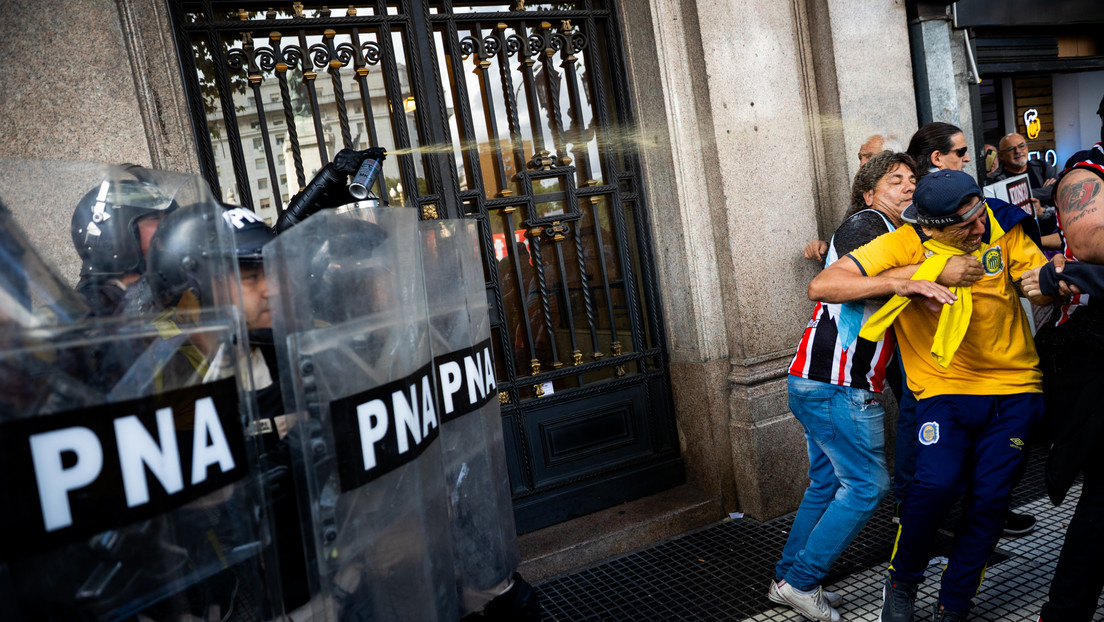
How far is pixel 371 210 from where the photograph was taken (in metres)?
1.43

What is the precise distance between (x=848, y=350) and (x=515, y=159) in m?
2.29

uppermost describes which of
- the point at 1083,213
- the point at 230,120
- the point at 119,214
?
the point at 230,120

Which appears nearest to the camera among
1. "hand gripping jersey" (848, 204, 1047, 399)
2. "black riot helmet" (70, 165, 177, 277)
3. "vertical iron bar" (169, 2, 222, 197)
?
"black riot helmet" (70, 165, 177, 277)

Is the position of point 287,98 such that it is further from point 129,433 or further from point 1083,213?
point 1083,213

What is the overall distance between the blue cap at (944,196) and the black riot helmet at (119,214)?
252 centimetres

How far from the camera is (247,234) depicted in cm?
165

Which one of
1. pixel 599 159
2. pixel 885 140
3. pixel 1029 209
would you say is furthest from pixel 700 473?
pixel 1029 209

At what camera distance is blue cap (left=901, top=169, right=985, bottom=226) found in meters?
2.68

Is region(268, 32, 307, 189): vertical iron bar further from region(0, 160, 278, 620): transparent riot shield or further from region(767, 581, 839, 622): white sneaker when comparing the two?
region(767, 581, 839, 622): white sneaker

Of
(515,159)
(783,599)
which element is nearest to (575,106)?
(515,159)

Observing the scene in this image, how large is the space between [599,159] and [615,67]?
61 centimetres

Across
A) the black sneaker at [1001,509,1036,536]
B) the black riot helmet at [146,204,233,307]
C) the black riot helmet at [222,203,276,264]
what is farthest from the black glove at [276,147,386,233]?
the black sneaker at [1001,509,1036,536]

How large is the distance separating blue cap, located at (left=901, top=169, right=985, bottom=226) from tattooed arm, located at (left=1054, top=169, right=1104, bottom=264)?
288 millimetres

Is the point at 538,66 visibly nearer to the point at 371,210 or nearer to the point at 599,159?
the point at 599,159
